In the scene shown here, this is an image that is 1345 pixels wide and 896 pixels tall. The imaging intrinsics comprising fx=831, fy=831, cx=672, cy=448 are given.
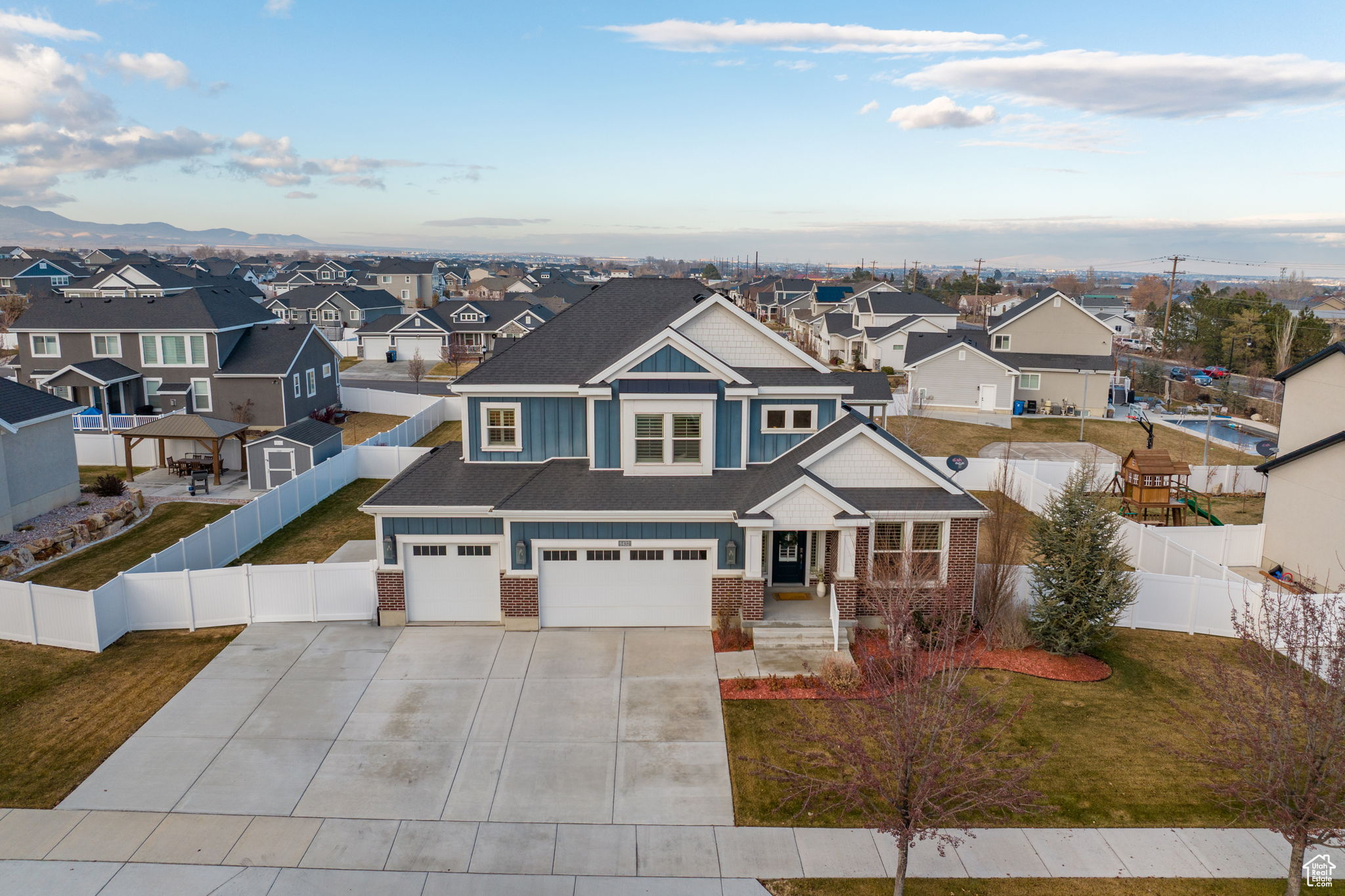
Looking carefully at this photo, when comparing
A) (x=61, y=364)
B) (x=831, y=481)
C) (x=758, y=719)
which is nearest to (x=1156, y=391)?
(x=831, y=481)

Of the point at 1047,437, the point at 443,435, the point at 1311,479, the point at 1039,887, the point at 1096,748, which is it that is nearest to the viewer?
the point at 1039,887

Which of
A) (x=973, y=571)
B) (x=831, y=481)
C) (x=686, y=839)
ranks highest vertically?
(x=831, y=481)

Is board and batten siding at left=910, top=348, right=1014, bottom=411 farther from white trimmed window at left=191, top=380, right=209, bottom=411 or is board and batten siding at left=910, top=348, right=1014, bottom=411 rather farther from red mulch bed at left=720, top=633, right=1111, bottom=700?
white trimmed window at left=191, top=380, right=209, bottom=411

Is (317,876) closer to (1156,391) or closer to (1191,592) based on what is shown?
(1191,592)

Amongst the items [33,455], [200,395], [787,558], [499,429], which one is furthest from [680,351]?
[200,395]

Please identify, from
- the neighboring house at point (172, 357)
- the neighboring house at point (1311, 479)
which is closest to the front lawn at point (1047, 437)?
the neighboring house at point (1311, 479)

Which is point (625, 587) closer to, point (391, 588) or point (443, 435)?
point (391, 588)
